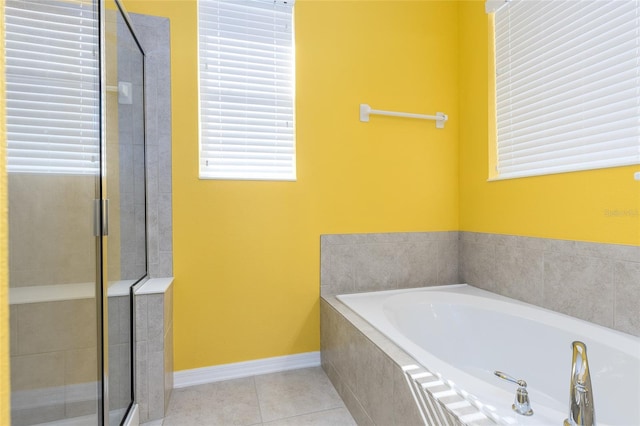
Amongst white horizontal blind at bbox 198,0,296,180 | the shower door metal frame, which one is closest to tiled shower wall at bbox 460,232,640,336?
white horizontal blind at bbox 198,0,296,180

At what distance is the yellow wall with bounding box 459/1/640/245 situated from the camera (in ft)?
4.43

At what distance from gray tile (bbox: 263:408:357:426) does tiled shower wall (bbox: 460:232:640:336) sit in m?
1.24

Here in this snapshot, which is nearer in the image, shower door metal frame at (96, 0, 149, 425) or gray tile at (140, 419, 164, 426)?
shower door metal frame at (96, 0, 149, 425)

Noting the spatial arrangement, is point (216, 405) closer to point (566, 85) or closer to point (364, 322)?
point (364, 322)

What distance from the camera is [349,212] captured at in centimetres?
211

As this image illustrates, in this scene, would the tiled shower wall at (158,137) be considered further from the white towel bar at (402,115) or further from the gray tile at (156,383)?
the white towel bar at (402,115)

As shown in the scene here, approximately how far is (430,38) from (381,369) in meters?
2.31

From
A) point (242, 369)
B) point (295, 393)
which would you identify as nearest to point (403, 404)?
point (295, 393)

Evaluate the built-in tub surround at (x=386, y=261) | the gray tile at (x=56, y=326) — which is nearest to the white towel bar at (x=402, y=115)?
the built-in tub surround at (x=386, y=261)

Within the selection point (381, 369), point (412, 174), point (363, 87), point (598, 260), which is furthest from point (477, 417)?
point (363, 87)

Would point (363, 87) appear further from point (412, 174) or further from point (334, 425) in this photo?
point (334, 425)

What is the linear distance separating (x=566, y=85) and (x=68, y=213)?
7.59 feet

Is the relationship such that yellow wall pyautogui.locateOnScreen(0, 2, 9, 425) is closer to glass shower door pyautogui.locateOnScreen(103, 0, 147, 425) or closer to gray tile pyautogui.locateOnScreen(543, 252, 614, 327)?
glass shower door pyautogui.locateOnScreen(103, 0, 147, 425)

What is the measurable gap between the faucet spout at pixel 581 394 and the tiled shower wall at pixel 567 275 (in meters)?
0.88
